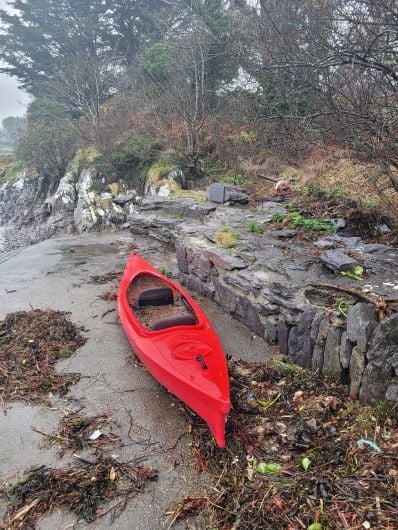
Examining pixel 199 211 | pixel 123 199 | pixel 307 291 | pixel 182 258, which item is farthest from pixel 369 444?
pixel 123 199

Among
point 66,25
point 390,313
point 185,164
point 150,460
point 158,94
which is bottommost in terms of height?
point 150,460

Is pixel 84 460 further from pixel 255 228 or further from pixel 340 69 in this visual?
pixel 340 69

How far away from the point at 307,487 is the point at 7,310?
19.9ft

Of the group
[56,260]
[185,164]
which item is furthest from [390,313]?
[185,164]

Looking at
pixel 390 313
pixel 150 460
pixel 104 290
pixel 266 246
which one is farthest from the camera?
pixel 104 290

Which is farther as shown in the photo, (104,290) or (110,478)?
(104,290)

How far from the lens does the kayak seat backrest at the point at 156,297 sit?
604 cm

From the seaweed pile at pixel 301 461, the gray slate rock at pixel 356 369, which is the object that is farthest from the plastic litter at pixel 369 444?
the gray slate rock at pixel 356 369

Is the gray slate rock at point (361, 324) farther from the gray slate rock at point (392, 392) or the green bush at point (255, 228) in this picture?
the green bush at point (255, 228)

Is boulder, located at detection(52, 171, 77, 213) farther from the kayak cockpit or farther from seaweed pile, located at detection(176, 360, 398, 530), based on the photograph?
seaweed pile, located at detection(176, 360, 398, 530)

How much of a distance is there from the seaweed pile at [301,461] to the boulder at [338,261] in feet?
5.07

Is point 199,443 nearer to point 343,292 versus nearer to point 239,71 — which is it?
point 343,292

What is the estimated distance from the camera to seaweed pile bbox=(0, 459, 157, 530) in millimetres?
3037

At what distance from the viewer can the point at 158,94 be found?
1544cm
